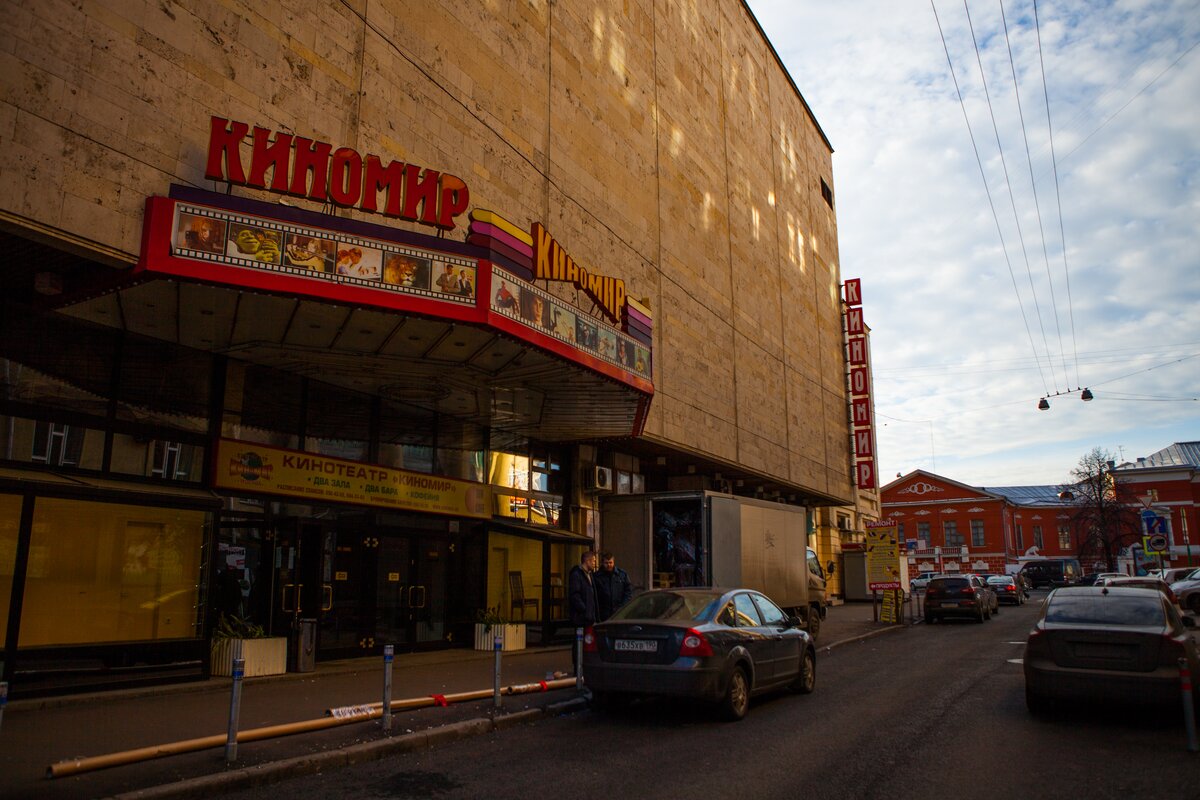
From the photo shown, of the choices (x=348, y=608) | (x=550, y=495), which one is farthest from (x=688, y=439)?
(x=348, y=608)

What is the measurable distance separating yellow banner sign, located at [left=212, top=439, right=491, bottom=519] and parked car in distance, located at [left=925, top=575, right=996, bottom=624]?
1746 cm

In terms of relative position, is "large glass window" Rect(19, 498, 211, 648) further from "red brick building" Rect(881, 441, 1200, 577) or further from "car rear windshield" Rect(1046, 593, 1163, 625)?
"red brick building" Rect(881, 441, 1200, 577)

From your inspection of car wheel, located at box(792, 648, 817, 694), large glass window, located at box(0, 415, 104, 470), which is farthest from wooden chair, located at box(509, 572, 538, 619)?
large glass window, located at box(0, 415, 104, 470)

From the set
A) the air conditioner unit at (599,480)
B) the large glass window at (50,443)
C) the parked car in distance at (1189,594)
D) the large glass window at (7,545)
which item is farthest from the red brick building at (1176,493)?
the large glass window at (7,545)

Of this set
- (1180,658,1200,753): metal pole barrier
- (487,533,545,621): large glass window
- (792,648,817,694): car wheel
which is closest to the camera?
(1180,658,1200,753): metal pole barrier

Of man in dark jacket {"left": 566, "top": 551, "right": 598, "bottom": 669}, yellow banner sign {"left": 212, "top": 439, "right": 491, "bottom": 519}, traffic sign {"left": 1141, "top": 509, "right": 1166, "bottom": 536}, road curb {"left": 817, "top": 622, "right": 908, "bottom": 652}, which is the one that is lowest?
road curb {"left": 817, "top": 622, "right": 908, "bottom": 652}

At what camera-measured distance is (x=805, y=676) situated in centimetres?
1162

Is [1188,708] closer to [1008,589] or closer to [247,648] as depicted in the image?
[247,648]

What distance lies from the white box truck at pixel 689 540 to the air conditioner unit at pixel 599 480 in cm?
311

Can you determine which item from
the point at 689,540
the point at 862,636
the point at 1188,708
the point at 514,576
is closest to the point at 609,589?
the point at 689,540

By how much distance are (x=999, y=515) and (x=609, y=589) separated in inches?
3064

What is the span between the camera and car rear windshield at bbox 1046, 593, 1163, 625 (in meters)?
9.28

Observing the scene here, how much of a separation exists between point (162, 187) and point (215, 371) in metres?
3.63

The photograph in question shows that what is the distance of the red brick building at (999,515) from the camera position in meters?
75.8
